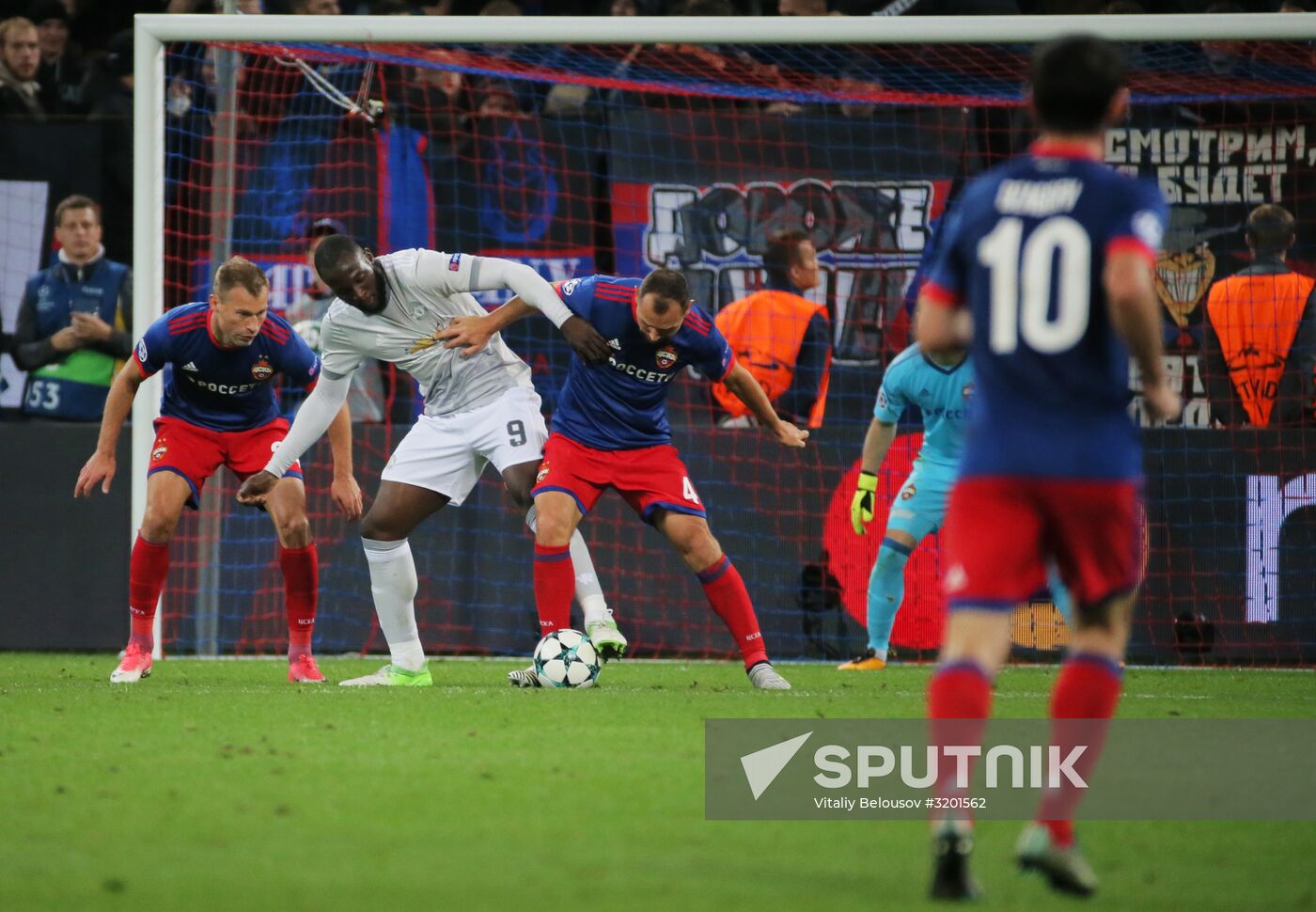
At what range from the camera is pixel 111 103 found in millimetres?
11727

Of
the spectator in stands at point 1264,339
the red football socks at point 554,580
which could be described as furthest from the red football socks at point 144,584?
the spectator in stands at point 1264,339

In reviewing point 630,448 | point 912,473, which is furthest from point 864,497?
point 630,448

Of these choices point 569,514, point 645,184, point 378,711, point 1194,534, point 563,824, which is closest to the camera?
point 563,824

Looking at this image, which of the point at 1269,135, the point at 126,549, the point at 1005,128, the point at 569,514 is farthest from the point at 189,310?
the point at 1269,135

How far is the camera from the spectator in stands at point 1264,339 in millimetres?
10219

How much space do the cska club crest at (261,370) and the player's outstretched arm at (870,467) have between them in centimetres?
326

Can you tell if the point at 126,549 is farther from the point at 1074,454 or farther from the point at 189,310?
the point at 1074,454

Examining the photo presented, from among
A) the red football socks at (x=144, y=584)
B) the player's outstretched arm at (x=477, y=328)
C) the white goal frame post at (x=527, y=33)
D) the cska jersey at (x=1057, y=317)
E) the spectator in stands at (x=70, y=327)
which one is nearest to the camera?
the cska jersey at (x=1057, y=317)

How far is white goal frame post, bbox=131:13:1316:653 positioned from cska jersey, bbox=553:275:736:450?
229 cm

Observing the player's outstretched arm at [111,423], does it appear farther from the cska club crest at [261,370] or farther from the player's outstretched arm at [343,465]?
the player's outstretched arm at [343,465]

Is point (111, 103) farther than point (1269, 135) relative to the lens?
Yes

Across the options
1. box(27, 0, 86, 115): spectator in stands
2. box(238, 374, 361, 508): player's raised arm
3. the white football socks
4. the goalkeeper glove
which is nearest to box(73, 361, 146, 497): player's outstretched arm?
box(238, 374, 361, 508): player's raised arm

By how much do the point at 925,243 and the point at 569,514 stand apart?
3.91 metres

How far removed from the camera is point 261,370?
8.27 metres
